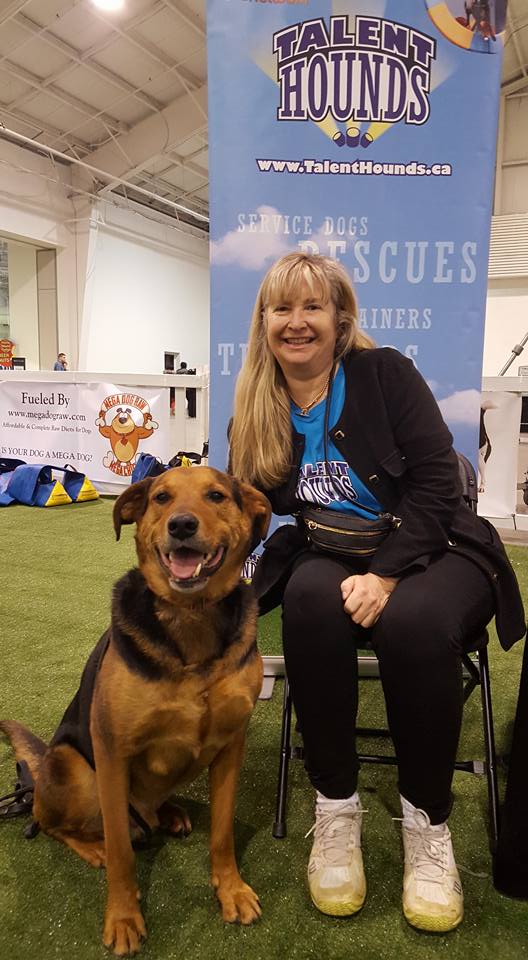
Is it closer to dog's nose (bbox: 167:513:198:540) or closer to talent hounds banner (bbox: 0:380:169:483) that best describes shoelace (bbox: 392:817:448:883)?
dog's nose (bbox: 167:513:198:540)

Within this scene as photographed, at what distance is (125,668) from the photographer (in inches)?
49.8

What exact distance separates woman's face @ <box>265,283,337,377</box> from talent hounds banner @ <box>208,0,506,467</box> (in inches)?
33.8

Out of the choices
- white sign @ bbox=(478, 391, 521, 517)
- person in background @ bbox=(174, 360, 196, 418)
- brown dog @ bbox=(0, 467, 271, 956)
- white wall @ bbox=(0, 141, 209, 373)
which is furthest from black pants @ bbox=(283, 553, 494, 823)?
white wall @ bbox=(0, 141, 209, 373)

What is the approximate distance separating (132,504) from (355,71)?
1.86 m

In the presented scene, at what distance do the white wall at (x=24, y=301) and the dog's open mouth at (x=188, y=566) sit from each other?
14263 millimetres

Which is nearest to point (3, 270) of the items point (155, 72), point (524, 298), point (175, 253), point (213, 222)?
point (175, 253)

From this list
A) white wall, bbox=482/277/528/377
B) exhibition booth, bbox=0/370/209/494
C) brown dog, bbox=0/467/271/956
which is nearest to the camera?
brown dog, bbox=0/467/271/956

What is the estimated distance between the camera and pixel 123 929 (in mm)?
1271

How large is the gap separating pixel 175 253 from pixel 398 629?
17.5m

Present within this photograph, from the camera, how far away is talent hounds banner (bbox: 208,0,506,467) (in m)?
2.22

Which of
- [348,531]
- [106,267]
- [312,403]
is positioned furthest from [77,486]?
[106,267]

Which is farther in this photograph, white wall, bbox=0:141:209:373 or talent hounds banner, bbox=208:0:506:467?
white wall, bbox=0:141:209:373

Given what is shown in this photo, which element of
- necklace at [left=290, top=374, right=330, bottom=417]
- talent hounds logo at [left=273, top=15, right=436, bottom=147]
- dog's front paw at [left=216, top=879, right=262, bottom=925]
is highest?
talent hounds logo at [left=273, top=15, right=436, bottom=147]

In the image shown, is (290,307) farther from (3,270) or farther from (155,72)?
(3,270)
